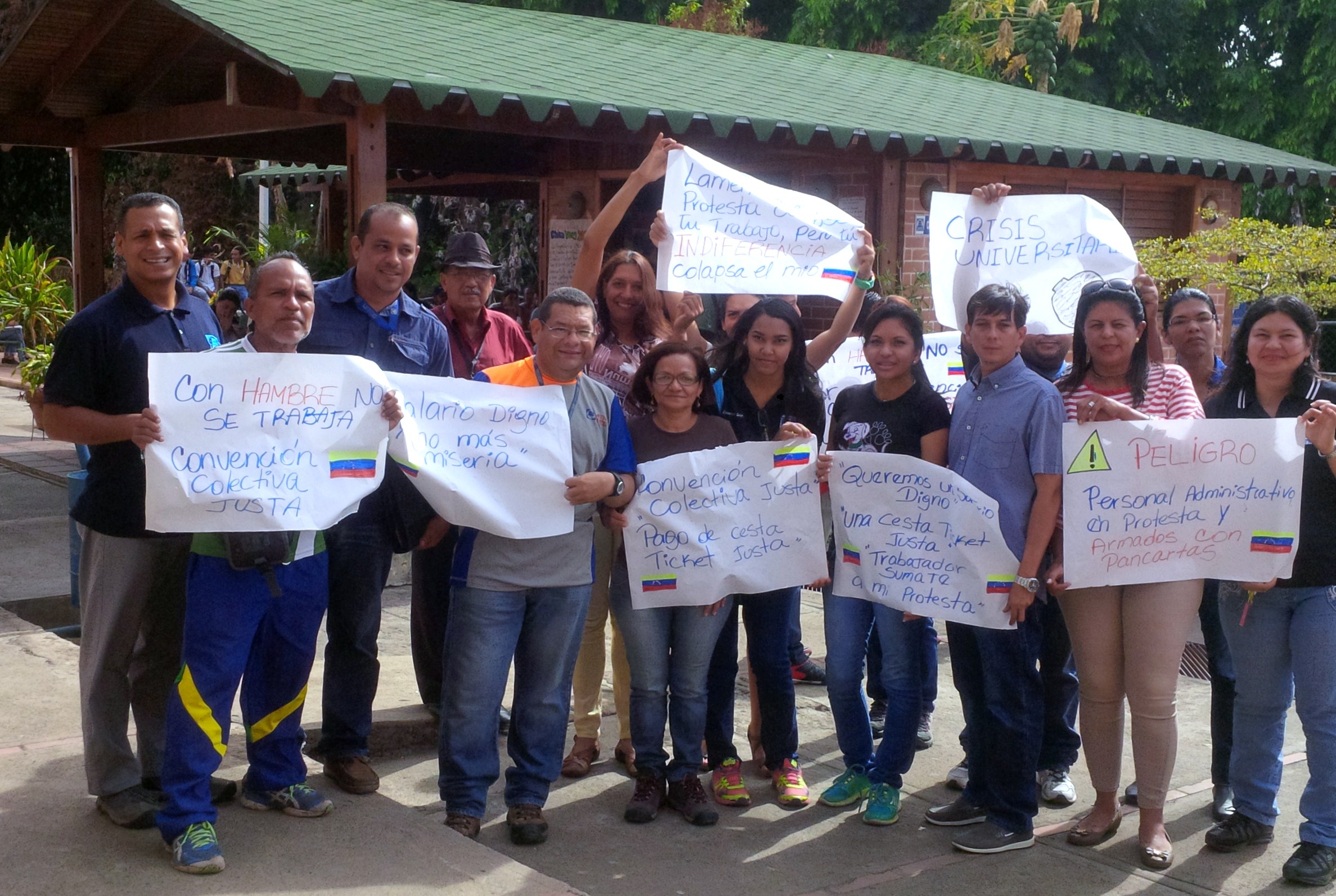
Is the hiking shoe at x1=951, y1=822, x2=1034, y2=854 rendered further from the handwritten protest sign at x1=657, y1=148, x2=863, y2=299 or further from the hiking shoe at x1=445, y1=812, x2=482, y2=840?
the handwritten protest sign at x1=657, y1=148, x2=863, y2=299

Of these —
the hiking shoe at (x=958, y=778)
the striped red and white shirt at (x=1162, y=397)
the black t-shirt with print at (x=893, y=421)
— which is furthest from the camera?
the hiking shoe at (x=958, y=778)

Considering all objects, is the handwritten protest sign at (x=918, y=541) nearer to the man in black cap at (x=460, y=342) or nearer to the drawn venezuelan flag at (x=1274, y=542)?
the drawn venezuelan flag at (x=1274, y=542)

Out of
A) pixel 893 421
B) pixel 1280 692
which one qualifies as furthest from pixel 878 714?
pixel 1280 692

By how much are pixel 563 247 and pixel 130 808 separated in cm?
808

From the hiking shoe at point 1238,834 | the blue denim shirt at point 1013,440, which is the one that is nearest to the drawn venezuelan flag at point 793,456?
the blue denim shirt at point 1013,440

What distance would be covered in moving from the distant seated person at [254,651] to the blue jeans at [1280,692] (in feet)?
9.24

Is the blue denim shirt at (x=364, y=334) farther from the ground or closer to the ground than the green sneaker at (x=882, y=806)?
farther from the ground

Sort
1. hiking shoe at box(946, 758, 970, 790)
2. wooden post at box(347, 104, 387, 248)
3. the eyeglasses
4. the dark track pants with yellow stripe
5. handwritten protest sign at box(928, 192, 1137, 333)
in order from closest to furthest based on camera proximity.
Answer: the dark track pants with yellow stripe < the eyeglasses < hiking shoe at box(946, 758, 970, 790) < handwritten protest sign at box(928, 192, 1137, 333) < wooden post at box(347, 104, 387, 248)

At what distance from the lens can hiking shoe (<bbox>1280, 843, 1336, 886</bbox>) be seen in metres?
3.97

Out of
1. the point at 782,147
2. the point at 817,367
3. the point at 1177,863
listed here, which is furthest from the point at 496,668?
the point at 782,147

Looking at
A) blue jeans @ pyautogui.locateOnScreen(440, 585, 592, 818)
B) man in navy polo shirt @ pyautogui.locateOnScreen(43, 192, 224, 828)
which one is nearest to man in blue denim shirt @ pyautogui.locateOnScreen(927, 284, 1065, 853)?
blue jeans @ pyautogui.locateOnScreen(440, 585, 592, 818)

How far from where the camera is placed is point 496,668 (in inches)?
161

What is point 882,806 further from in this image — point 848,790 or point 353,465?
point 353,465

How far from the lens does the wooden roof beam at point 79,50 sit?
356 inches
